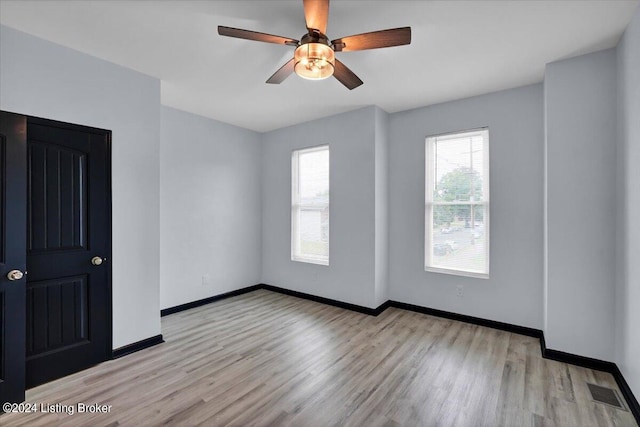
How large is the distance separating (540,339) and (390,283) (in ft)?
5.83

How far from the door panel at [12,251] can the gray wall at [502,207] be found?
A: 3952mm

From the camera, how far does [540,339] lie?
315 centimetres

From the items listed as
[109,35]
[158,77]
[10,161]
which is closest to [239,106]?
[158,77]

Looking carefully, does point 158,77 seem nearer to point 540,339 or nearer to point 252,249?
point 252,249

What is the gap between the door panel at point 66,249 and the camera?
7.70 ft

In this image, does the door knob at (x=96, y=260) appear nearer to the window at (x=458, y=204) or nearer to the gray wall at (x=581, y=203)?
the window at (x=458, y=204)

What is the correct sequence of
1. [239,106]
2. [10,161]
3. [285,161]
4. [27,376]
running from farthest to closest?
[285,161] → [239,106] → [27,376] → [10,161]

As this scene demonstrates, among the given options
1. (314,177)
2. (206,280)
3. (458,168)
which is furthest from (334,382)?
(314,177)

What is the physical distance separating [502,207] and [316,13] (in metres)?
2.96

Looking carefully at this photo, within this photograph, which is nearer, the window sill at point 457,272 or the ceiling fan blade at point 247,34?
the ceiling fan blade at point 247,34

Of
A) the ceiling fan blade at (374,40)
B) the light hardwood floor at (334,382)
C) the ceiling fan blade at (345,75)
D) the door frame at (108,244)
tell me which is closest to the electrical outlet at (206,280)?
the light hardwood floor at (334,382)

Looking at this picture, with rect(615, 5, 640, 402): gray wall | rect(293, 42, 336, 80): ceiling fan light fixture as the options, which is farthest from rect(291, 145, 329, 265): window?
rect(615, 5, 640, 402): gray wall

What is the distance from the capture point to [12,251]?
84.4 inches

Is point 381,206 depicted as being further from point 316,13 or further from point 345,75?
point 316,13
